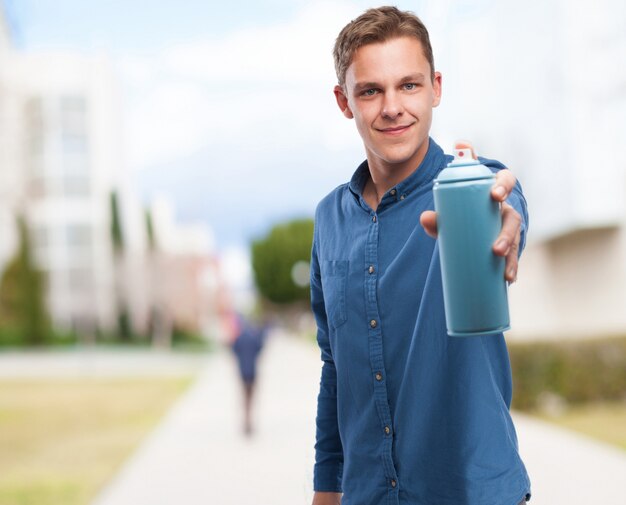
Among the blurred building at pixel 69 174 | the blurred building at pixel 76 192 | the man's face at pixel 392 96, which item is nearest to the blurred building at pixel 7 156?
the blurred building at pixel 76 192

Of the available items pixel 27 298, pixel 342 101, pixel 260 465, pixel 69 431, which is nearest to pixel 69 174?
pixel 27 298

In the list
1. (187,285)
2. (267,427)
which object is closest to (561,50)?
(267,427)

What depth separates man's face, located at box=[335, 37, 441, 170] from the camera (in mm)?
2096

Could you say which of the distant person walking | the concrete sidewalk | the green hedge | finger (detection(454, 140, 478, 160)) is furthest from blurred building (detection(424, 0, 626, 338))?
finger (detection(454, 140, 478, 160))

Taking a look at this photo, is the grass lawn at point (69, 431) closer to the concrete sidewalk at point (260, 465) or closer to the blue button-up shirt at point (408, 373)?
the concrete sidewalk at point (260, 465)

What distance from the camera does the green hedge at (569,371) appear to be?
13.8 m

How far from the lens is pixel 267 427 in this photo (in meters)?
13.4

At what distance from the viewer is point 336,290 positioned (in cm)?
229

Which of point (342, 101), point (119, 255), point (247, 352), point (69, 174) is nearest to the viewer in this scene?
point (342, 101)

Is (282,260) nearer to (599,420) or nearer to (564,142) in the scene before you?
(564,142)

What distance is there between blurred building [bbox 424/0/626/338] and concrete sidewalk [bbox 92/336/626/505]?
23.6 ft

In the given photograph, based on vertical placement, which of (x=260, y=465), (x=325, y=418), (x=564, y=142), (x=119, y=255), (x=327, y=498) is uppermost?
(x=564, y=142)

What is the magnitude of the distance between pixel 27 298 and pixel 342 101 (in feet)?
147

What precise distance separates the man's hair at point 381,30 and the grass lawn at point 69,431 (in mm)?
7002
